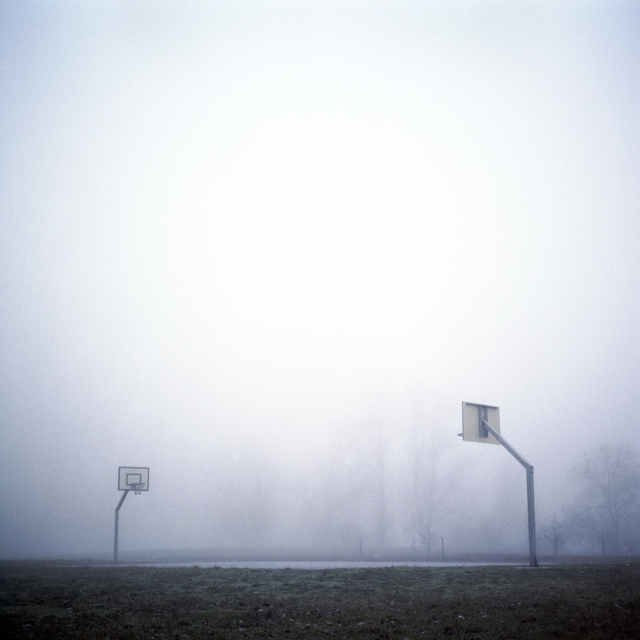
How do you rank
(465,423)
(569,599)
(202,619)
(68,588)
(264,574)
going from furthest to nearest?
(465,423), (264,574), (68,588), (569,599), (202,619)

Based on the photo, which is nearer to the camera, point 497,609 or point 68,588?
point 497,609

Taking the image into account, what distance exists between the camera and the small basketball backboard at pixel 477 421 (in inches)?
1314

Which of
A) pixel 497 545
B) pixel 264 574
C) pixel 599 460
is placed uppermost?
pixel 599 460

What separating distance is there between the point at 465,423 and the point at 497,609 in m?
17.7

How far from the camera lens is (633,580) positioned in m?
20.1

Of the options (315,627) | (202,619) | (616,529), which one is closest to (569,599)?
(315,627)

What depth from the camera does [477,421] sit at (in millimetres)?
34219

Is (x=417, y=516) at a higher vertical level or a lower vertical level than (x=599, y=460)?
lower

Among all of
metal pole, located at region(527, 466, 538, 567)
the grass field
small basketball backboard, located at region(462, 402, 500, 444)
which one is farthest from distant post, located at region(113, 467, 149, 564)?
metal pole, located at region(527, 466, 538, 567)

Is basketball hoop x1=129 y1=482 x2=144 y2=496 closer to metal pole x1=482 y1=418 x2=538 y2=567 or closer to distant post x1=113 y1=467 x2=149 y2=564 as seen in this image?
distant post x1=113 y1=467 x2=149 y2=564

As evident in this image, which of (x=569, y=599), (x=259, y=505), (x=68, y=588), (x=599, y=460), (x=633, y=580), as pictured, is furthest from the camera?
(x=259, y=505)

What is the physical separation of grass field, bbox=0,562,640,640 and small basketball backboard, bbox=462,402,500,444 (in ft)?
30.7

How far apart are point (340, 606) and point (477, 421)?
62.2 feet

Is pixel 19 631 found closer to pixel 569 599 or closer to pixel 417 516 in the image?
pixel 569 599
